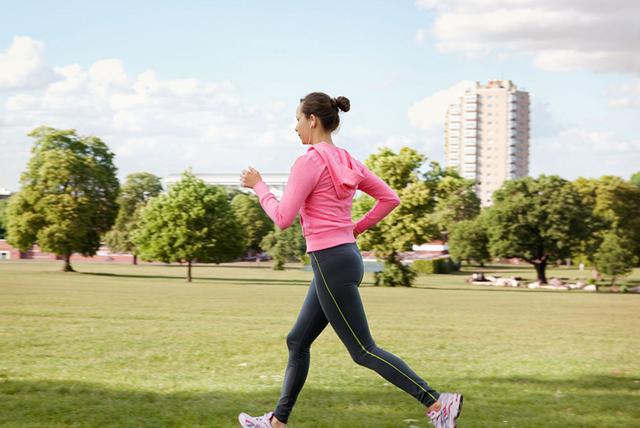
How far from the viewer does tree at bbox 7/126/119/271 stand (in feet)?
189

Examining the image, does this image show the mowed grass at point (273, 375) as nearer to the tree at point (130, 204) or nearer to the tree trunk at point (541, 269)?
the tree trunk at point (541, 269)

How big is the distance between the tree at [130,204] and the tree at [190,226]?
37048 millimetres

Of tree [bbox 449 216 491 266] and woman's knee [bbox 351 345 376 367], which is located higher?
tree [bbox 449 216 491 266]

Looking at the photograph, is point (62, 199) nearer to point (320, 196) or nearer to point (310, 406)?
point (310, 406)

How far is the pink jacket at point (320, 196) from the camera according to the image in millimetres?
5199

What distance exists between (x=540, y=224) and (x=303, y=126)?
59007mm

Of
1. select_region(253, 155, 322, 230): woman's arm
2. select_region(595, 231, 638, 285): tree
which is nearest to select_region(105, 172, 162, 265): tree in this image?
select_region(595, 231, 638, 285): tree

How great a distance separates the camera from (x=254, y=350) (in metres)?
12.0

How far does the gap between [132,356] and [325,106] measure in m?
6.56

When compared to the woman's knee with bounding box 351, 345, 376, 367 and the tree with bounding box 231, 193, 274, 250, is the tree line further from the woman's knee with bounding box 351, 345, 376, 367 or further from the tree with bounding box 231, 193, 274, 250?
the tree with bounding box 231, 193, 274, 250

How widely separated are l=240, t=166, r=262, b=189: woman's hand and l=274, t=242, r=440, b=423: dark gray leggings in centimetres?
65

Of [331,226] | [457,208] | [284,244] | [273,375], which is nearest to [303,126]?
[331,226]

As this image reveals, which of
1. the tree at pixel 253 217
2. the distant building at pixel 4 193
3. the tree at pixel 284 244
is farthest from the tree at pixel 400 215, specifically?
the distant building at pixel 4 193

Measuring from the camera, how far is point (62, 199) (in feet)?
192
